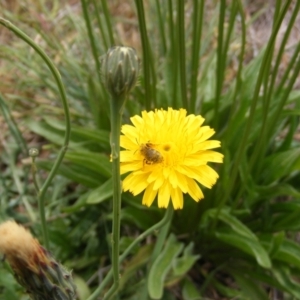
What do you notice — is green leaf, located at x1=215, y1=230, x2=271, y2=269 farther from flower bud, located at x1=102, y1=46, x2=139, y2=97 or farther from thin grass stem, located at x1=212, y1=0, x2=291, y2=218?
flower bud, located at x1=102, y1=46, x2=139, y2=97

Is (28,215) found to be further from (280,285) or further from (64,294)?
(64,294)

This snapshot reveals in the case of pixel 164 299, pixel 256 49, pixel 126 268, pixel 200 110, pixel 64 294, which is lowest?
pixel 164 299

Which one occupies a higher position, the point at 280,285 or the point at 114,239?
the point at 114,239

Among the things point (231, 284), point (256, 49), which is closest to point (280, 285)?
point (231, 284)

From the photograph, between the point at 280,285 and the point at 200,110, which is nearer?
the point at 280,285

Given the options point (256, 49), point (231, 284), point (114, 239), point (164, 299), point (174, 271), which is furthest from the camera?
point (256, 49)

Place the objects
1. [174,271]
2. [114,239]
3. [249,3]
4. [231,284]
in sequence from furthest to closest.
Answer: [249,3] < [231,284] < [174,271] < [114,239]

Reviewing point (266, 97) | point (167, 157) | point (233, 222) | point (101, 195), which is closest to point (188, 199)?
point (233, 222)
